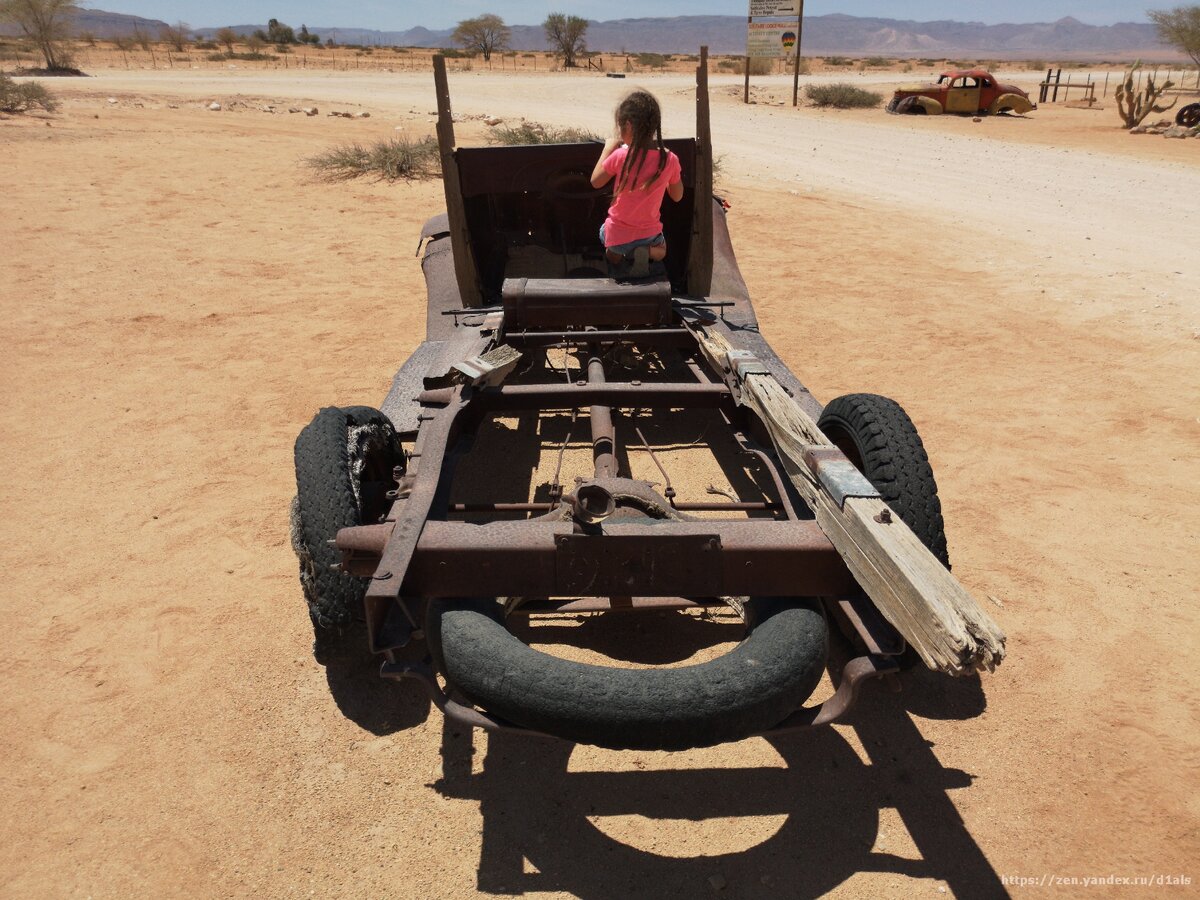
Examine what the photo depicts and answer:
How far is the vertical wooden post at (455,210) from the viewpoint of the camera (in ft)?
15.0

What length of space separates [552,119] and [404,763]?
1821cm

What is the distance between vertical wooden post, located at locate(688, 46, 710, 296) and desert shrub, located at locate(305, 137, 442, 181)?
8608 millimetres

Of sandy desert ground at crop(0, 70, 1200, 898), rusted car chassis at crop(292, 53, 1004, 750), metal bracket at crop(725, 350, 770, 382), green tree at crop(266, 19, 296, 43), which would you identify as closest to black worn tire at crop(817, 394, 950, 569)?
rusted car chassis at crop(292, 53, 1004, 750)

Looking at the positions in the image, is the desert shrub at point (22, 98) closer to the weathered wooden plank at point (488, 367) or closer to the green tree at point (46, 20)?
the green tree at point (46, 20)

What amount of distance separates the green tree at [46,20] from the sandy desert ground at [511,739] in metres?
34.2

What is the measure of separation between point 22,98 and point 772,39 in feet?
61.9

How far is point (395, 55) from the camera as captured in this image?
2297 inches

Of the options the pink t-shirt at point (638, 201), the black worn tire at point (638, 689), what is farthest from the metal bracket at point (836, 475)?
the pink t-shirt at point (638, 201)

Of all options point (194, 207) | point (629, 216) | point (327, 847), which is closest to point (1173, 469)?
point (629, 216)

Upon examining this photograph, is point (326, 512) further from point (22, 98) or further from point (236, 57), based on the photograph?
point (236, 57)

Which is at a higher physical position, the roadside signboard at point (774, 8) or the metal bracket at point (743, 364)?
the roadside signboard at point (774, 8)

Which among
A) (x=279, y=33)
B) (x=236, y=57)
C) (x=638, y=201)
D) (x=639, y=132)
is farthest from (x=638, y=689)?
(x=279, y=33)

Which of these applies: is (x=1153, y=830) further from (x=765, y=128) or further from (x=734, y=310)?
(x=765, y=128)

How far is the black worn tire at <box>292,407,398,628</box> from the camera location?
8.35ft
